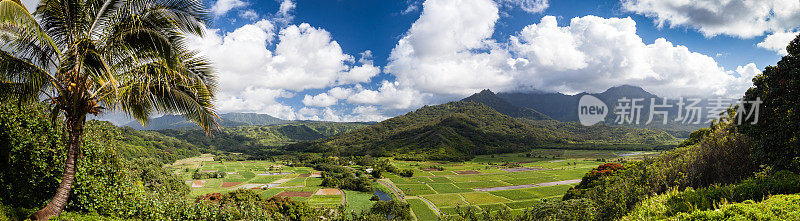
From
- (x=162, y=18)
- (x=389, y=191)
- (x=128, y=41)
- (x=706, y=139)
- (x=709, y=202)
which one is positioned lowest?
(x=389, y=191)

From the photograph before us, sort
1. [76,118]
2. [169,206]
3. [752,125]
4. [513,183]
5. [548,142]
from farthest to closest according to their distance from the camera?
1. [548,142]
2. [513,183]
3. [752,125]
4. [169,206]
5. [76,118]

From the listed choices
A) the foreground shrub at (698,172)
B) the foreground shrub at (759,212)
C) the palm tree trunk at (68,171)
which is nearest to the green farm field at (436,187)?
the foreground shrub at (698,172)

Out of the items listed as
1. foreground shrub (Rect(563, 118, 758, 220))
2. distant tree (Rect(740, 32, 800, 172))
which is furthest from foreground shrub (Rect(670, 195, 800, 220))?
distant tree (Rect(740, 32, 800, 172))

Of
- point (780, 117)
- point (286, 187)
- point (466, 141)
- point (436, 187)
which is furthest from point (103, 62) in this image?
point (466, 141)

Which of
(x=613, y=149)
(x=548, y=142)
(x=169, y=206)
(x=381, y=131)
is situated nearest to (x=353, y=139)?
(x=381, y=131)

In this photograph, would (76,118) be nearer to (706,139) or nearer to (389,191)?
(706,139)

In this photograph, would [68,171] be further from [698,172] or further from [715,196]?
[698,172]
